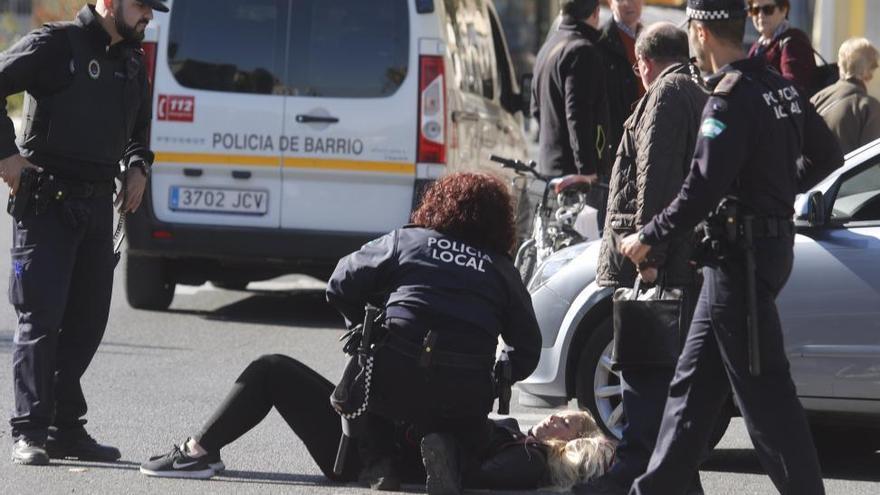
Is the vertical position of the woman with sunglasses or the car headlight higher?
the woman with sunglasses

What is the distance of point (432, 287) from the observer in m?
5.66

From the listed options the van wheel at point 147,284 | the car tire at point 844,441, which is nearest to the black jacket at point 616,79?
the car tire at point 844,441

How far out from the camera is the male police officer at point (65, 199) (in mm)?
6098

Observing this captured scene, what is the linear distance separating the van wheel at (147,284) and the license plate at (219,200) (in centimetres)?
A: 62

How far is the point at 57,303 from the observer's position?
6156mm

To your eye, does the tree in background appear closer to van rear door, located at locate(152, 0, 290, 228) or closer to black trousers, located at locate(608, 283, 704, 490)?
van rear door, located at locate(152, 0, 290, 228)

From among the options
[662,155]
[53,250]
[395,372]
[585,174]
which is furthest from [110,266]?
[585,174]

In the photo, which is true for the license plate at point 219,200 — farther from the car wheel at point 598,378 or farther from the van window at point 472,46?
the car wheel at point 598,378

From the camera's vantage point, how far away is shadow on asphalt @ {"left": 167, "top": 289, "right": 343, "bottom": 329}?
1034 cm

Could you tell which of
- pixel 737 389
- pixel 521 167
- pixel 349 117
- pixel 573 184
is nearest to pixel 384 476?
pixel 737 389

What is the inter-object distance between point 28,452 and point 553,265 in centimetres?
229

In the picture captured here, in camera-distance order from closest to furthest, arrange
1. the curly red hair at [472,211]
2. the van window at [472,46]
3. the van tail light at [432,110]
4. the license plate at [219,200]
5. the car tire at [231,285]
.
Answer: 1. the curly red hair at [472,211]
2. the van tail light at [432,110]
3. the license plate at [219,200]
4. the van window at [472,46]
5. the car tire at [231,285]

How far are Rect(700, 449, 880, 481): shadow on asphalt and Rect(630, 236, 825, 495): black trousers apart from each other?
151 centimetres

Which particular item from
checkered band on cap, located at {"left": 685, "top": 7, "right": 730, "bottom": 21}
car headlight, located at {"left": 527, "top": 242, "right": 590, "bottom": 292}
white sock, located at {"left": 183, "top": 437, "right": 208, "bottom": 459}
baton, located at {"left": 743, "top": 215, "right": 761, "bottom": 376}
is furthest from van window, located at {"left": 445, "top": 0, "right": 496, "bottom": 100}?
baton, located at {"left": 743, "top": 215, "right": 761, "bottom": 376}
